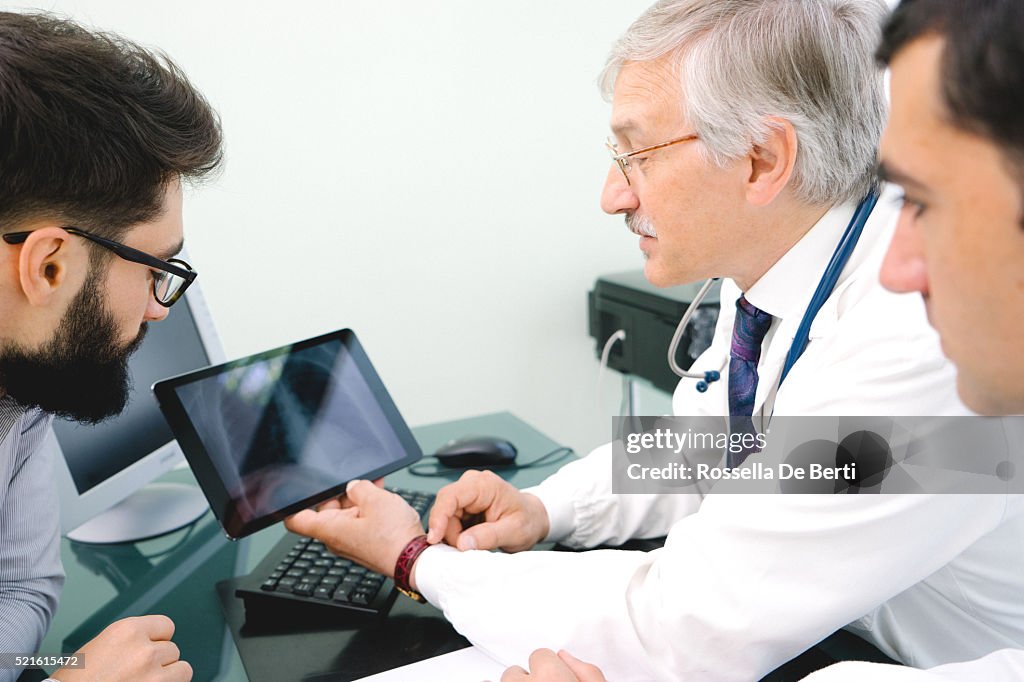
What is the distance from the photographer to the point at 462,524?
1154 millimetres

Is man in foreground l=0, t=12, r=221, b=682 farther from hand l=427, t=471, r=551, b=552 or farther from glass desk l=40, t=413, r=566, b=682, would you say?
hand l=427, t=471, r=551, b=552

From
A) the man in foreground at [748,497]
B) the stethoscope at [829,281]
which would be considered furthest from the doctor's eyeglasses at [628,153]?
the stethoscope at [829,281]

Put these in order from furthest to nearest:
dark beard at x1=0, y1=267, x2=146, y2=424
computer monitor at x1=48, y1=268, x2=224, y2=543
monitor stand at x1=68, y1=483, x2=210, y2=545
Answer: monitor stand at x1=68, y1=483, x2=210, y2=545 → computer monitor at x1=48, y1=268, x2=224, y2=543 → dark beard at x1=0, y1=267, x2=146, y2=424

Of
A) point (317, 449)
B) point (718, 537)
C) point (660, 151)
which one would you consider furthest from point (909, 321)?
point (317, 449)

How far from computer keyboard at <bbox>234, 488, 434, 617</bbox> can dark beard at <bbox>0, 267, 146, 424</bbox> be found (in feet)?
0.98

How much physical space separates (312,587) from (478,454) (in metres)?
0.50

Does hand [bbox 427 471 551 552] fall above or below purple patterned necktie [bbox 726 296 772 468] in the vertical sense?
below

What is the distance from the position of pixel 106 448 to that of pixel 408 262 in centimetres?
136

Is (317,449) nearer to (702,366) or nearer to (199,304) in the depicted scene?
(199,304)

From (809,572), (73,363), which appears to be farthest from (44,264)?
(809,572)

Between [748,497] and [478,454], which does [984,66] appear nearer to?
[748,497]

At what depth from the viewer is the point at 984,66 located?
0.51m

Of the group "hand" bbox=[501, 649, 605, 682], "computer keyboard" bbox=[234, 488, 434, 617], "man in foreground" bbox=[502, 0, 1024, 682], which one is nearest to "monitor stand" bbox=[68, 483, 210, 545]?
"computer keyboard" bbox=[234, 488, 434, 617]

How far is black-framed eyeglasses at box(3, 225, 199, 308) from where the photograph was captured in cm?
86
